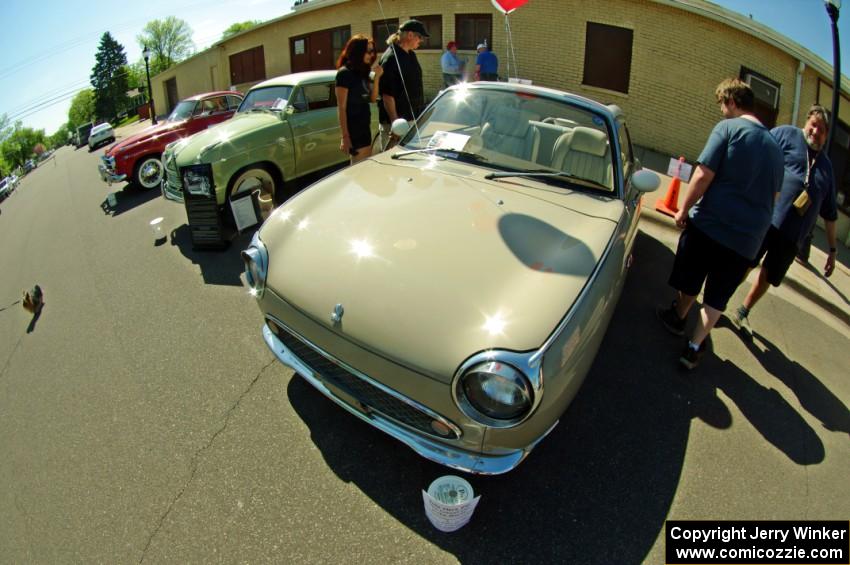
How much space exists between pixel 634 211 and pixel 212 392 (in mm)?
2994

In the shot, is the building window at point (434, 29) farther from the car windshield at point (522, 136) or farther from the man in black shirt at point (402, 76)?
the car windshield at point (522, 136)

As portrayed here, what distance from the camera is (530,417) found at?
1.70 meters

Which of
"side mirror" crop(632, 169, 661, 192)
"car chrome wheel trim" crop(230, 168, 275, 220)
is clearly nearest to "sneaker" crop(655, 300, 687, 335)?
"side mirror" crop(632, 169, 661, 192)

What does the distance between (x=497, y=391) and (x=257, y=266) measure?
1.41m

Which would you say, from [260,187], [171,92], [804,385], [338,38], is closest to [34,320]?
[260,187]

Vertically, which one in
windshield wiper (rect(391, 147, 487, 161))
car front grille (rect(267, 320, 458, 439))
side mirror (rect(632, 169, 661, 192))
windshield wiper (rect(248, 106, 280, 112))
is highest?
windshield wiper (rect(248, 106, 280, 112))

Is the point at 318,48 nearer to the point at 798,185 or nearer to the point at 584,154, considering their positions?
the point at 584,154

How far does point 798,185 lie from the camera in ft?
10.2

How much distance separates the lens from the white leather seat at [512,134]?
300cm

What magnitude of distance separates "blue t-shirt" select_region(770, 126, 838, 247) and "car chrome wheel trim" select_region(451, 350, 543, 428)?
2677 mm

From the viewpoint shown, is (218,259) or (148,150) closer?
(218,259)

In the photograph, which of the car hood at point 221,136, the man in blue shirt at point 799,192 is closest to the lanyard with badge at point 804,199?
the man in blue shirt at point 799,192

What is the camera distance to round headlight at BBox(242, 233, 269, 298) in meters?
2.28

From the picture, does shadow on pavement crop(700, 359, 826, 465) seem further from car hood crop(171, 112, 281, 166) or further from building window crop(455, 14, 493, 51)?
building window crop(455, 14, 493, 51)
